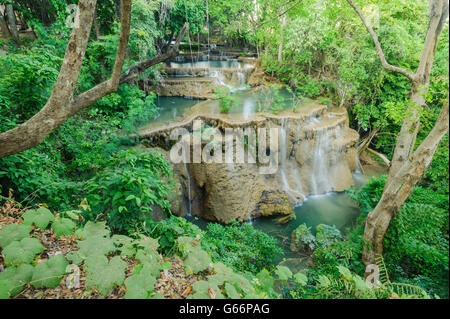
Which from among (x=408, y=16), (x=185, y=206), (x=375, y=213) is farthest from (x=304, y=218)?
(x=408, y=16)

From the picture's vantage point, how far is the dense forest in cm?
222

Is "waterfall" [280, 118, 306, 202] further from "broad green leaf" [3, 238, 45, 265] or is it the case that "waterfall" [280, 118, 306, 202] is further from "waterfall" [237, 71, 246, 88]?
"broad green leaf" [3, 238, 45, 265]

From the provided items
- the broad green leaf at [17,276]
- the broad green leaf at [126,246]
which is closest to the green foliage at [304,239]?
the broad green leaf at [126,246]

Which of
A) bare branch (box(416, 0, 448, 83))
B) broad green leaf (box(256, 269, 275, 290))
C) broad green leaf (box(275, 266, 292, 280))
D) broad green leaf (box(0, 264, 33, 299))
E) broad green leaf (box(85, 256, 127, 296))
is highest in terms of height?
bare branch (box(416, 0, 448, 83))

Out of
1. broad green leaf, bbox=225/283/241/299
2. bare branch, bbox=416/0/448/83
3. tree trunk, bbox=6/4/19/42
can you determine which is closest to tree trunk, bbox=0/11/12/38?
tree trunk, bbox=6/4/19/42

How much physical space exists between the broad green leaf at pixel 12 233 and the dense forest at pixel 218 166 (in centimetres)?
1

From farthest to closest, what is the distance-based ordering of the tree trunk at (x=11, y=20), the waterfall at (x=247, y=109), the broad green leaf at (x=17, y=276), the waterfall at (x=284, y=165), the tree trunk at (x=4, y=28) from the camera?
1. the waterfall at (x=247, y=109)
2. the waterfall at (x=284, y=165)
3. the tree trunk at (x=11, y=20)
4. the tree trunk at (x=4, y=28)
5. the broad green leaf at (x=17, y=276)

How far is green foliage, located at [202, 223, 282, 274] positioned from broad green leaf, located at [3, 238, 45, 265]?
2.66 meters

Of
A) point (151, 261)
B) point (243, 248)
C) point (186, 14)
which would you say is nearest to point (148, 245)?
point (151, 261)

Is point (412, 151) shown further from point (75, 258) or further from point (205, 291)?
point (75, 258)

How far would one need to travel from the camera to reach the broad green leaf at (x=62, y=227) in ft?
7.11

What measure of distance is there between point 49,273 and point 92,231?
622mm

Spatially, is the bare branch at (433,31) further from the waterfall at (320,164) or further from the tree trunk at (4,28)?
the tree trunk at (4,28)

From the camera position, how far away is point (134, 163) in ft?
10.7
